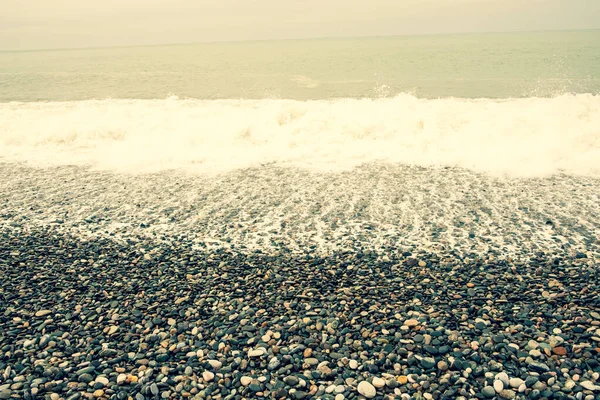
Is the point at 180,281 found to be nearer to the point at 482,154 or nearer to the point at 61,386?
the point at 61,386

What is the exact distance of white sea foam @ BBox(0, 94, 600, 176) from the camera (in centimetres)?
1244

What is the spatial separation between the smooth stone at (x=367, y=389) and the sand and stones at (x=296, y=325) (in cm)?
2

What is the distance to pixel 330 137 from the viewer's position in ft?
49.7

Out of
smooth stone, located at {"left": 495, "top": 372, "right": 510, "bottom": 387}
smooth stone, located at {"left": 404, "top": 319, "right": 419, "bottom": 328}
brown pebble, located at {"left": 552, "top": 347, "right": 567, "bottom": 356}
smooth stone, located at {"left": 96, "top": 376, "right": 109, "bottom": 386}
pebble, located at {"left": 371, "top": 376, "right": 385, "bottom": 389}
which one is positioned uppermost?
brown pebble, located at {"left": 552, "top": 347, "right": 567, "bottom": 356}

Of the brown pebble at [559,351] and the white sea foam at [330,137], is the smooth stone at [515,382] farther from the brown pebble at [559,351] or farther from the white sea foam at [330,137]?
the white sea foam at [330,137]

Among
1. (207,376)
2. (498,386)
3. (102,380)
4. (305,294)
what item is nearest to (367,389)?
(498,386)

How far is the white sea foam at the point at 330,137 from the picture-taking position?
1244 centimetres

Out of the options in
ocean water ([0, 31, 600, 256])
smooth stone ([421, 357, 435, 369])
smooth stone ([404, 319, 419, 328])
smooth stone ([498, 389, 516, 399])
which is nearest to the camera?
smooth stone ([498, 389, 516, 399])

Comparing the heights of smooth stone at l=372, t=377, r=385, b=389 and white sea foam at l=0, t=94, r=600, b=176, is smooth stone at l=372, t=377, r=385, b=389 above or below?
below

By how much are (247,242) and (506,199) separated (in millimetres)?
5621

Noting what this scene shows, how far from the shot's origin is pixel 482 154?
12.7 meters

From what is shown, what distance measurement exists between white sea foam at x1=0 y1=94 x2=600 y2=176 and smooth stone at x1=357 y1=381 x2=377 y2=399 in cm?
819

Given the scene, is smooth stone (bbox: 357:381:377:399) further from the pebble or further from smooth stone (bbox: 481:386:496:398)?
smooth stone (bbox: 481:386:496:398)

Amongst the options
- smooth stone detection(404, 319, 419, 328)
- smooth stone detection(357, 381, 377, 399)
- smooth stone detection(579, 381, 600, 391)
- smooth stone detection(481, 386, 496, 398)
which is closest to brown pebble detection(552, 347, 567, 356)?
smooth stone detection(579, 381, 600, 391)
